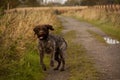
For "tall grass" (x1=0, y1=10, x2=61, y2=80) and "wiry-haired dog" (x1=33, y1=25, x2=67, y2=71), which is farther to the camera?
"wiry-haired dog" (x1=33, y1=25, x2=67, y2=71)

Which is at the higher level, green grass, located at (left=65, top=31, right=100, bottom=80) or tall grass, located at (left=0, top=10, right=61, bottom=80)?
tall grass, located at (left=0, top=10, right=61, bottom=80)

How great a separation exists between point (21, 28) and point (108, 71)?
4.49 metres

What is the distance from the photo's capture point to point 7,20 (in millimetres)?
11750

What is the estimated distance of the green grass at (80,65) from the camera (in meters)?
10.8

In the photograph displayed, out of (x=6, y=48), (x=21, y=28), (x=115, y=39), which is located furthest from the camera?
(x=115, y=39)

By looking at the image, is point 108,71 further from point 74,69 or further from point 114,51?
point 114,51

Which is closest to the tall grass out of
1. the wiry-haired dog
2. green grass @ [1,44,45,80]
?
green grass @ [1,44,45,80]

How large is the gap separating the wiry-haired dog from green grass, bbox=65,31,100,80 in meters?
0.61

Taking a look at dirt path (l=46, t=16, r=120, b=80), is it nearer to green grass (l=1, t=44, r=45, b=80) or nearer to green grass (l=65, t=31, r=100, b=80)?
green grass (l=65, t=31, r=100, b=80)

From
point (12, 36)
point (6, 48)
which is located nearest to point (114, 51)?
point (12, 36)

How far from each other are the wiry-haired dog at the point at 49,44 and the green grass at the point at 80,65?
613 millimetres

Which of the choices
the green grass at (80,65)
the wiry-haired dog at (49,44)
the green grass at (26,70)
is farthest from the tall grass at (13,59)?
the green grass at (80,65)

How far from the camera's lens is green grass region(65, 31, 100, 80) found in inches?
427

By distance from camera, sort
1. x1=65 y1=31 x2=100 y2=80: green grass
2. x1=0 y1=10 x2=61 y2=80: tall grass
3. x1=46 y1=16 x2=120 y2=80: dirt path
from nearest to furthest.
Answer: x1=0 y1=10 x2=61 y2=80: tall grass → x1=65 y1=31 x2=100 y2=80: green grass → x1=46 y1=16 x2=120 y2=80: dirt path
